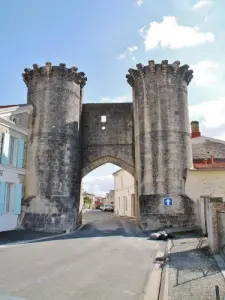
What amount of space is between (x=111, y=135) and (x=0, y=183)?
8012 mm

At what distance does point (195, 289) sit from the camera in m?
4.99

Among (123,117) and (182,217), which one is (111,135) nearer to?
(123,117)

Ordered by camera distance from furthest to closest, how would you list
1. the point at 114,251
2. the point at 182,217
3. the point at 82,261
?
1. the point at 182,217
2. the point at 114,251
3. the point at 82,261

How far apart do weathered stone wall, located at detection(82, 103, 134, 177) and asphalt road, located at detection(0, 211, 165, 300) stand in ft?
27.5

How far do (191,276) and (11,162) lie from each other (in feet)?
38.3

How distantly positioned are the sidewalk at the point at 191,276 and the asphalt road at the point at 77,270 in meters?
0.52

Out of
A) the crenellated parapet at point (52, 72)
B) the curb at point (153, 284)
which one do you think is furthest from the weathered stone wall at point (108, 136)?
the curb at point (153, 284)

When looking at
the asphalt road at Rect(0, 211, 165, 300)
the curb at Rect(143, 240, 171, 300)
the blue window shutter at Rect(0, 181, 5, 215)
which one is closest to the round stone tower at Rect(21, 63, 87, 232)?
the blue window shutter at Rect(0, 181, 5, 215)

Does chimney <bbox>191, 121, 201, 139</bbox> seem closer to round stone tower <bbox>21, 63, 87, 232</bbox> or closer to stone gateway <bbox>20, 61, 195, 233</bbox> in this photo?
stone gateway <bbox>20, 61, 195, 233</bbox>

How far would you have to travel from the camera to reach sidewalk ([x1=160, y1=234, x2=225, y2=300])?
187 inches

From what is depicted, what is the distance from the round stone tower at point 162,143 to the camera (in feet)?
51.1

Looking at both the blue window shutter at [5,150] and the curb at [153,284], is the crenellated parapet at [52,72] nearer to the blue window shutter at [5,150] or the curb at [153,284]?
the blue window shutter at [5,150]

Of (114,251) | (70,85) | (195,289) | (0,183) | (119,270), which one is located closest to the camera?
(195,289)

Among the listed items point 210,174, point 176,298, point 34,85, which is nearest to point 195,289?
point 176,298
